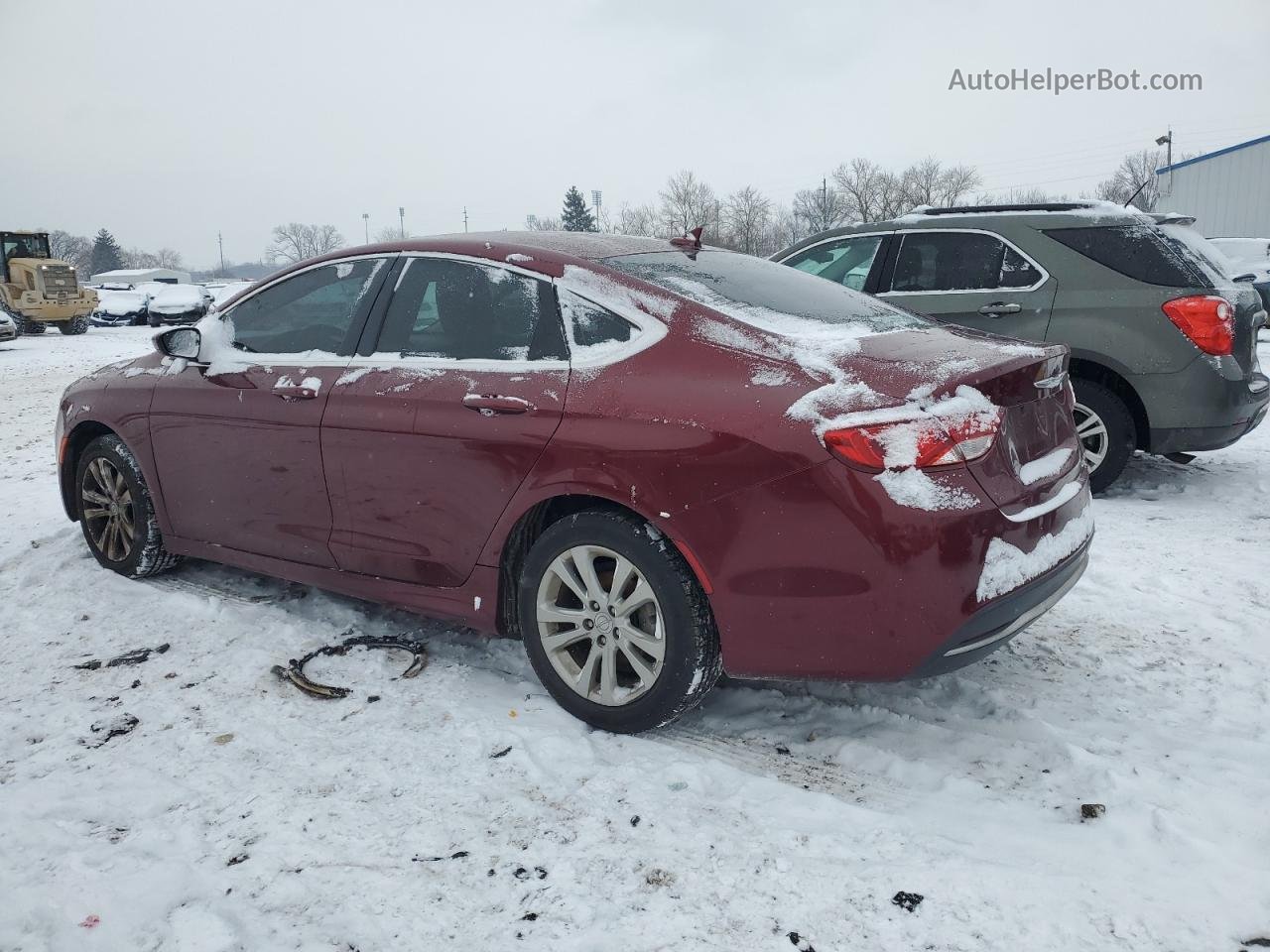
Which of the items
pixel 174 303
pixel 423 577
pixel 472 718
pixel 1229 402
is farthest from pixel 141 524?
pixel 174 303

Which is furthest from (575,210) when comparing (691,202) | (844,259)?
(844,259)

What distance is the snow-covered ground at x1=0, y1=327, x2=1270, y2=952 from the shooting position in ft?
7.16

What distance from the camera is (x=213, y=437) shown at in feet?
13.1

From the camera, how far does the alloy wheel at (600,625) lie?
289cm

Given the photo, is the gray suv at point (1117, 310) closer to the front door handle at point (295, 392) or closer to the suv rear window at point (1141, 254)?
the suv rear window at point (1141, 254)

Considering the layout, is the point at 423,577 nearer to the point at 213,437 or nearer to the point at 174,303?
the point at 213,437

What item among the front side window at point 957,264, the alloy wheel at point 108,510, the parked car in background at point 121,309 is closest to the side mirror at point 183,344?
the alloy wheel at point 108,510

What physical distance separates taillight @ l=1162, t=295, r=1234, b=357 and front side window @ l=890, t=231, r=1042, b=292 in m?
0.87

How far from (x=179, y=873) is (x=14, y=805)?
69 cm

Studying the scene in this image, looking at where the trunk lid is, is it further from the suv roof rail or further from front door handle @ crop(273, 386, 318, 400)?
the suv roof rail

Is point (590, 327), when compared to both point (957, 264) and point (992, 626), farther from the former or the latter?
point (957, 264)

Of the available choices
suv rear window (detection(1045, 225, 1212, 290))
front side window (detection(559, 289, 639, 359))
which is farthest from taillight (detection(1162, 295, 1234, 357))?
front side window (detection(559, 289, 639, 359))

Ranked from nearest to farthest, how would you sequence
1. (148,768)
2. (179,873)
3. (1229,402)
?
1. (179,873)
2. (148,768)
3. (1229,402)

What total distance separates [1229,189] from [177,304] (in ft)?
132
